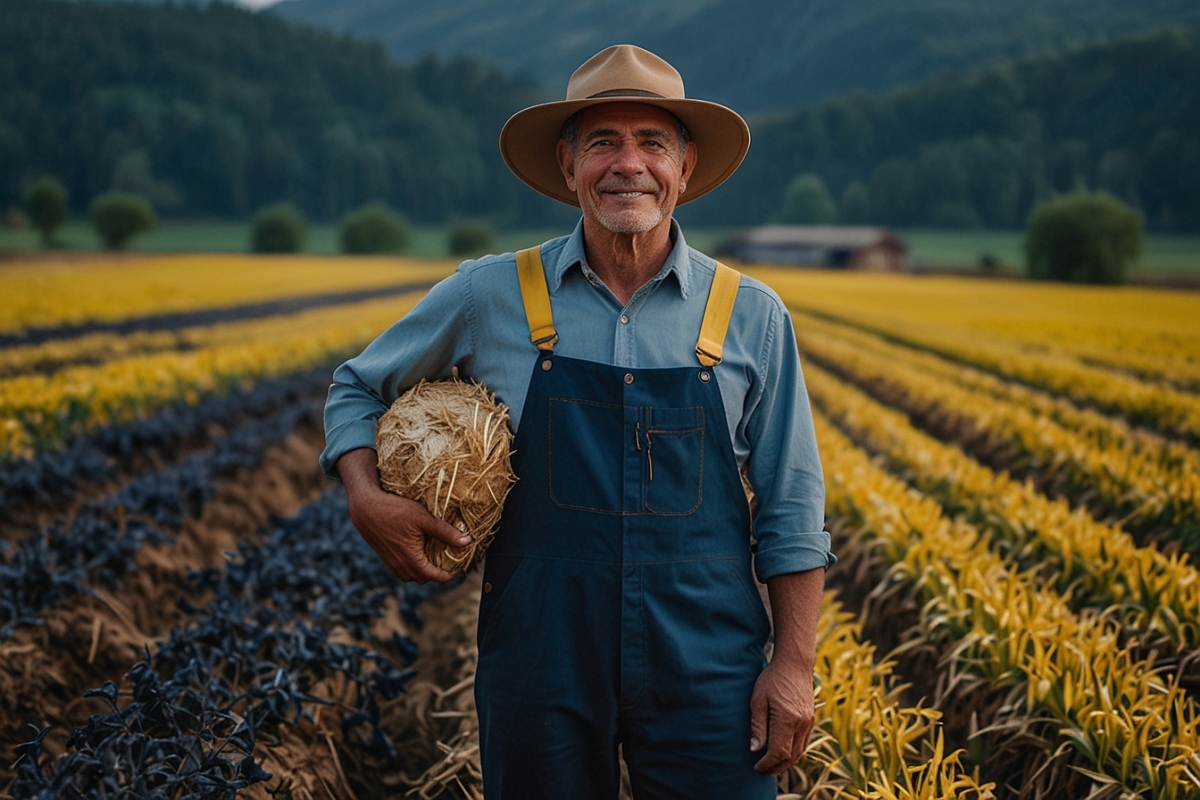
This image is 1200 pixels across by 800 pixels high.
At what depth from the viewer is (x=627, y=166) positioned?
194cm

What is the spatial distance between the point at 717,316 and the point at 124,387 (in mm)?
7451

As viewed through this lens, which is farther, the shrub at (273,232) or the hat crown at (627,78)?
the shrub at (273,232)

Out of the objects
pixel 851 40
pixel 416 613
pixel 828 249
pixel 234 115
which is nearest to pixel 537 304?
pixel 416 613

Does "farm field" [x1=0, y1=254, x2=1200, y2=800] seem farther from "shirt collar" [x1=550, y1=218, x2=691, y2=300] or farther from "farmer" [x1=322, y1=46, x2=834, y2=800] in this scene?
"shirt collar" [x1=550, y1=218, x2=691, y2=300]

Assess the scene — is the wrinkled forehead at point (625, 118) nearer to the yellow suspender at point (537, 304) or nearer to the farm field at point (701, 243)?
the yellow suspender at point (537, 304)

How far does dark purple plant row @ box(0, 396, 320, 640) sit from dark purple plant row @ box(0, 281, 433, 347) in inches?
462

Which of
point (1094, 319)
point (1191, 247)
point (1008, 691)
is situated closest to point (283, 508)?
point (1008, 691)

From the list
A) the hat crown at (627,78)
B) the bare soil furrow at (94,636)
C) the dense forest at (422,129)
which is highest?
the dense forest at (422,129)

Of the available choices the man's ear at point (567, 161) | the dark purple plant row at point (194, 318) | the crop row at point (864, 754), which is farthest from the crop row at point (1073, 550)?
the dark purple plant row at point (194, 318)

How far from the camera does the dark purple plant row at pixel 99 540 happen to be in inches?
146

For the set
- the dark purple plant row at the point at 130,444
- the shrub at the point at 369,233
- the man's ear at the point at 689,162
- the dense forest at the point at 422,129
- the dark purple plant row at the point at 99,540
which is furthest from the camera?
the shrub at the point at 369,233

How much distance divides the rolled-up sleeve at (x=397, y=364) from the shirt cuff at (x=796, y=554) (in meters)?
0.84

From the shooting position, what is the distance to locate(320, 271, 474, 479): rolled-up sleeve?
2055 millimetres

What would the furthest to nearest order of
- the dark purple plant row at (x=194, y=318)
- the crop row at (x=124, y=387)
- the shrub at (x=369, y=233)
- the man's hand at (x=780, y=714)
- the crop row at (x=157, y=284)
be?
the shrub at (x=369, y=233), the crop row at (x=157, y=284), the dark purple plant row at (x=194, y=318), the crop row at (x=124, y=387), the man's hand at (x=780, y=714)
